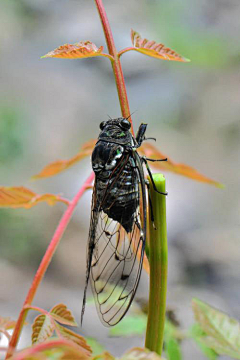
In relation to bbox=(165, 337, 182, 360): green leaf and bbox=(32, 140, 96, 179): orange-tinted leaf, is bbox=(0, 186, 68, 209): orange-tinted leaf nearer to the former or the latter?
bbox=(32, 140, 96, 179): orange-tinted leaf

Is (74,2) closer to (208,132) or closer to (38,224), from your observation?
(208,132)

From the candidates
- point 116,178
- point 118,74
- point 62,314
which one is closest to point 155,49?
point 118,74

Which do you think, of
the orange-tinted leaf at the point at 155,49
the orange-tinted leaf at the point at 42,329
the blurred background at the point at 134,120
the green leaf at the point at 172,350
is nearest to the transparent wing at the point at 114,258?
the orange-tinted leaf at the point at 42,329

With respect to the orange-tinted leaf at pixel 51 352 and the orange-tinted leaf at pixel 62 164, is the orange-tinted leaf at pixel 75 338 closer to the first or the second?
the orange-tinted leaf at pixel 51 352

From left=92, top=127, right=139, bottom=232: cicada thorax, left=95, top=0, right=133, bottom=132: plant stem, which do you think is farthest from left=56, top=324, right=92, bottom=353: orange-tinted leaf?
left=95, top=0, right=133, bottom=132: plant stem

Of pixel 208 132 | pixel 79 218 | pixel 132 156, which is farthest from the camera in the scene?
pixel 208 132

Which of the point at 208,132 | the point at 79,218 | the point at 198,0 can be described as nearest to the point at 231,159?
the point at 208,132
